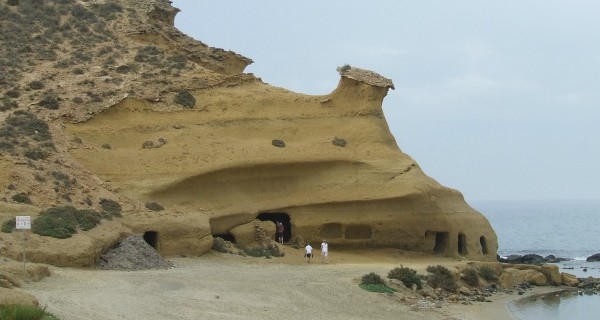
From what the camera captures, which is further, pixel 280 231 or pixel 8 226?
pixel 280 231

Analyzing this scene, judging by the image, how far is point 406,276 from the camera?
99.8 ft

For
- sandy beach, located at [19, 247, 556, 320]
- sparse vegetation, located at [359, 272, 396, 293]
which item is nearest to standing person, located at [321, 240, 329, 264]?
sandy beach, located at [19, 247, 556, 320]

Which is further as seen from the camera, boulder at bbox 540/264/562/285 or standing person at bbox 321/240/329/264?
boulder at bbox 540/264/562/285

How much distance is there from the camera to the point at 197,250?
32.4 m

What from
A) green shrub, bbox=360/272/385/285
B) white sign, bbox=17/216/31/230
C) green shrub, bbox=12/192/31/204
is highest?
green shrub, bbox=12/192/31/204

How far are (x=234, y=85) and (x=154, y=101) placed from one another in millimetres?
4313

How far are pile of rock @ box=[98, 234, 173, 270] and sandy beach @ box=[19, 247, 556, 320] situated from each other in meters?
0.77

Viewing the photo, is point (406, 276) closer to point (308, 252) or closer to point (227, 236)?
point (308, 252)

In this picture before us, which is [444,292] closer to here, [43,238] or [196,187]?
[196,187]

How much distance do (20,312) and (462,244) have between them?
28.6 metres

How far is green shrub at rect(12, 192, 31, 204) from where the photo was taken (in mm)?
29388

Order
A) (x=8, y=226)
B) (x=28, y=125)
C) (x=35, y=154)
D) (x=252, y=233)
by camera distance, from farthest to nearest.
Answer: (x=252, y=233)
(x=28, y=125)
(x=35, y=154)
(x=8, y=226)

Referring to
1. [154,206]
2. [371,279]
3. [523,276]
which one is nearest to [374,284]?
[371,279]

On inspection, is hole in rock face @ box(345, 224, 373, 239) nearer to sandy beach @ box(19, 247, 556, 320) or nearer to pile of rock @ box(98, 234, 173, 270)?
sandy beach @ box(19, 247, 556, 320)
